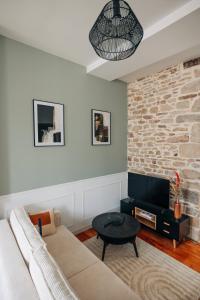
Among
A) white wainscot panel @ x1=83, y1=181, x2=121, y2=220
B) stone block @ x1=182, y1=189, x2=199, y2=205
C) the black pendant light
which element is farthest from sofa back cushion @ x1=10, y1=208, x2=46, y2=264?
stone block @ x1=182, y1=189, x2=199, y2=205

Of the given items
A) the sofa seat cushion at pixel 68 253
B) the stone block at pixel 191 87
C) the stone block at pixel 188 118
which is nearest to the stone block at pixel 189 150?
the stone block at pixel 188 118

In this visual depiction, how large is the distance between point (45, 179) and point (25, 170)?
0.32 m

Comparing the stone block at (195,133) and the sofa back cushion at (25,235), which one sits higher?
the stone block at (195,133)

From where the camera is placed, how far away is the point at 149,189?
3.02m

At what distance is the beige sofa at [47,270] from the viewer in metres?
0.94

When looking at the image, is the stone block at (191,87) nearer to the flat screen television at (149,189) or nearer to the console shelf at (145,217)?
the flat screen television at (149,189)

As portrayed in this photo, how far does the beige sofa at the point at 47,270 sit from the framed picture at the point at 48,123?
101 centimetres

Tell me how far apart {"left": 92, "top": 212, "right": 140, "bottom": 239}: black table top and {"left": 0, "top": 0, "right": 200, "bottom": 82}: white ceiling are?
2.33 meters

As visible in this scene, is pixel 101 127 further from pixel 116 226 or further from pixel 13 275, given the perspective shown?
pixel 13 275

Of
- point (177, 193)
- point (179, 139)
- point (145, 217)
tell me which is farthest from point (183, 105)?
point (145, 217)

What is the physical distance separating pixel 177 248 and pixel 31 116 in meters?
2.86

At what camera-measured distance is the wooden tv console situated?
2494mm

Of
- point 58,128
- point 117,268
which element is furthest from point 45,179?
point 117,268

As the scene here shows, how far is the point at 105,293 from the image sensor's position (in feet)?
4.24
